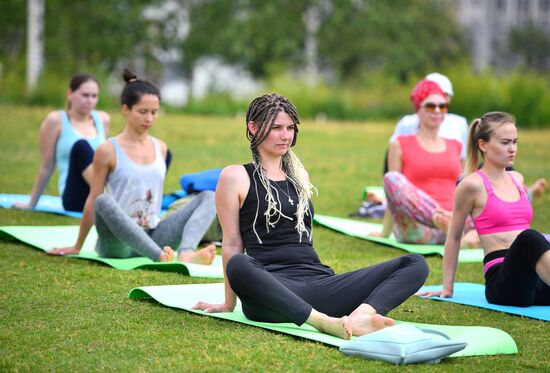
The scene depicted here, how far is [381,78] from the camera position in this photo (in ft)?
113

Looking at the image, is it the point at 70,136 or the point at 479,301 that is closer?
the point at 479,301

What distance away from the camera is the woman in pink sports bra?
6434 mm

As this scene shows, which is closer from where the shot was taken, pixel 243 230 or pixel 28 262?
pixel 243 230

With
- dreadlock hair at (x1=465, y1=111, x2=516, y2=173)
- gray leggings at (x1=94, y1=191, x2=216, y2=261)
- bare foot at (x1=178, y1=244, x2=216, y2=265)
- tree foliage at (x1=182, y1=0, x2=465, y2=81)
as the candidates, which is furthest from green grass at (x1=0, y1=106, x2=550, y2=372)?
tree foliage at (x1=182, y1=0, x2=465, y2=81)

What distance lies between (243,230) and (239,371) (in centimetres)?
115

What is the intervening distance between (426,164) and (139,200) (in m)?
2.94

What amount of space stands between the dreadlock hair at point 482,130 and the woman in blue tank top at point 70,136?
4.44 m

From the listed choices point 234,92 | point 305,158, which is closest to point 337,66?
point 234,92

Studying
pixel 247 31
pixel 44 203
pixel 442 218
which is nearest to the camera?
pixel 442 218

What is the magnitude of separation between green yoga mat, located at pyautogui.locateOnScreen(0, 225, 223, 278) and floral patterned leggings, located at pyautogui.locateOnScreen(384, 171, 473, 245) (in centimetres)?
181

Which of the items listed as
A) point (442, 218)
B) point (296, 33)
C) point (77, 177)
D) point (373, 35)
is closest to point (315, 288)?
point (442, 218)

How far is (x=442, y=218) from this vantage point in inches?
344

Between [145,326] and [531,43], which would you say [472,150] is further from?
[531,43]

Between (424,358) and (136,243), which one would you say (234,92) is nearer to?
(136,243)
